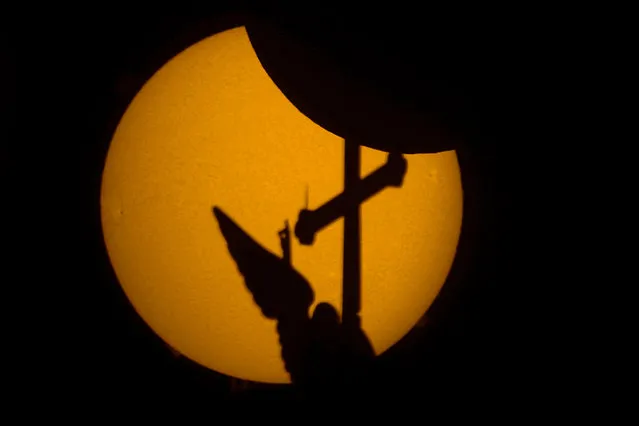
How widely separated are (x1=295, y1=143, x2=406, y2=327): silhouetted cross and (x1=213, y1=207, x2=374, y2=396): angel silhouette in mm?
50

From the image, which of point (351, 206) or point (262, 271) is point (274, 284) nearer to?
point (262, 271)

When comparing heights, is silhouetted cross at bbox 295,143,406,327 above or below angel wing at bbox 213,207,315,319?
above

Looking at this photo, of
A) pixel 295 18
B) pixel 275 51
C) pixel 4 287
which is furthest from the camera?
pixel 4 287

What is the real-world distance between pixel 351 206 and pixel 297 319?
0.90 feet

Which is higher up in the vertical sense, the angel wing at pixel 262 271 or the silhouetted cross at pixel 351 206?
the silhouetted cross at pixel 351 206

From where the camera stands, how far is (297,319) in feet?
3.31

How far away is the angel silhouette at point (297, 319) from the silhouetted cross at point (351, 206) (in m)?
0.05

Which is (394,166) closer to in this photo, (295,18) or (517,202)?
(295,18)

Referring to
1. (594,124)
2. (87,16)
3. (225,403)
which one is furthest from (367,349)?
(87,16)

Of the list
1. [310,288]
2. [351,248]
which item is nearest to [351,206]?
[351,248]

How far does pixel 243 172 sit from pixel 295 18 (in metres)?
0.32

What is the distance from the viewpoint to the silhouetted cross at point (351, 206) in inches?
35.9

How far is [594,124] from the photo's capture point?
117 cm

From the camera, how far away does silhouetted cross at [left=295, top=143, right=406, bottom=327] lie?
0.91 m
